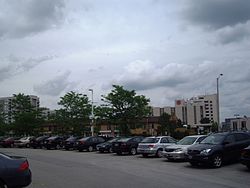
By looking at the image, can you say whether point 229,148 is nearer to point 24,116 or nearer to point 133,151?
point 133,151

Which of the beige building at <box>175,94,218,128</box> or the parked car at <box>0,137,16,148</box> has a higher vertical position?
the beige building at <box>175,94,218,128</box>

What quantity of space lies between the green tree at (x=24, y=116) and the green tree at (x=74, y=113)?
7.49 meters

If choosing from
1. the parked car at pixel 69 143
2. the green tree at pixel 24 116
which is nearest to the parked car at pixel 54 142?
the parked car at pixel 69 143

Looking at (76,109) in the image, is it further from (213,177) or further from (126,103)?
(213,177)

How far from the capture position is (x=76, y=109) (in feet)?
172

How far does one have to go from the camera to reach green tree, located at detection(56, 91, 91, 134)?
52375 millimetres

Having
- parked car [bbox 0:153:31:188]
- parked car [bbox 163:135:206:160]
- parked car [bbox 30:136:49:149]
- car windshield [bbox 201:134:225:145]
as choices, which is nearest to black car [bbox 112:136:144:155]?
parked car [bbox 163:135:206:160]

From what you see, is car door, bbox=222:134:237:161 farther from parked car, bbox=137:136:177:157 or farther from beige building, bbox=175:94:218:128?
beige building, bbox=175:94:218:128

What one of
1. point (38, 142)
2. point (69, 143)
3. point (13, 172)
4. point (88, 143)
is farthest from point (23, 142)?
point (13, 172)

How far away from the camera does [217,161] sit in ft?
57.1

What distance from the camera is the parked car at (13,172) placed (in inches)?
395

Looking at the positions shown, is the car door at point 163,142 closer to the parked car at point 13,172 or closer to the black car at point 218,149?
the black car at point 218,149

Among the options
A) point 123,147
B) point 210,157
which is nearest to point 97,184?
point 210,157

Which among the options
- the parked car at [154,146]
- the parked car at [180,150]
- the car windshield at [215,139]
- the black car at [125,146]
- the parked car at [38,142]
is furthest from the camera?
the parked car at [38,142]
